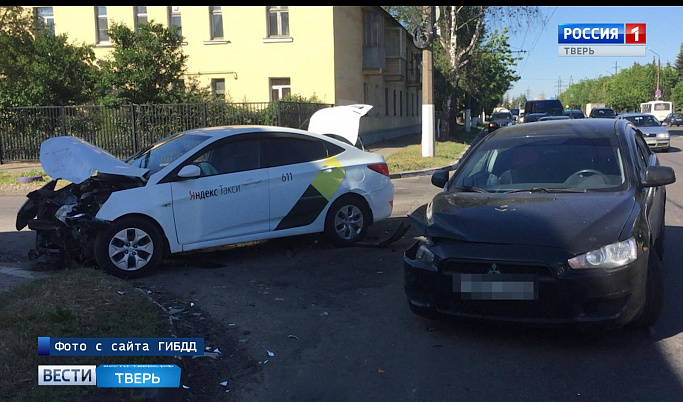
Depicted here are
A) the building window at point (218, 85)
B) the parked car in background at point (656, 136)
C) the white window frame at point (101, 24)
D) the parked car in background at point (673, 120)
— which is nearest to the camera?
the parked car in background at point (656, 136)

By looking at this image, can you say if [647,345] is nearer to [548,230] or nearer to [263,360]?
[548,230]

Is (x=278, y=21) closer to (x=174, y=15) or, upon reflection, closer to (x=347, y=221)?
(x=174, y=15)

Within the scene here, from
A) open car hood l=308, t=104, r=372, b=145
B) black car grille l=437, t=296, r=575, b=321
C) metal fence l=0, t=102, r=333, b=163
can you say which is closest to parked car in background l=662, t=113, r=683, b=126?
metal fence l=0, t=102, r=333, b=163

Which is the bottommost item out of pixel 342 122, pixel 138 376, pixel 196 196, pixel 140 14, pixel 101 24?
pixel 138 376

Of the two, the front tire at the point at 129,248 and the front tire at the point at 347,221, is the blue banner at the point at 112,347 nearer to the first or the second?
the front tire at the point at 129,248

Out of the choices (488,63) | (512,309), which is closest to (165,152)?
(512,309)

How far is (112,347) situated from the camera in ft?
13.4

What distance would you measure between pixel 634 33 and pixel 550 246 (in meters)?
29.8

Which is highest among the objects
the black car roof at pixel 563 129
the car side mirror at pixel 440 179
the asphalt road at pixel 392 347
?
the black car roof at pixel 563 129

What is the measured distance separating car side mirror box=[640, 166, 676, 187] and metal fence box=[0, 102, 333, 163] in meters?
15.4

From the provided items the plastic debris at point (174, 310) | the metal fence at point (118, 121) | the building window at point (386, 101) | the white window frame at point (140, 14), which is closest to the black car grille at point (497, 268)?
the plastic debris at point (174, 310)

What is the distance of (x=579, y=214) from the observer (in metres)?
4.53

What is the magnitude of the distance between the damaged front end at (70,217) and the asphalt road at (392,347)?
80 cm

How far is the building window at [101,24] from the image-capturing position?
88.3 ft
